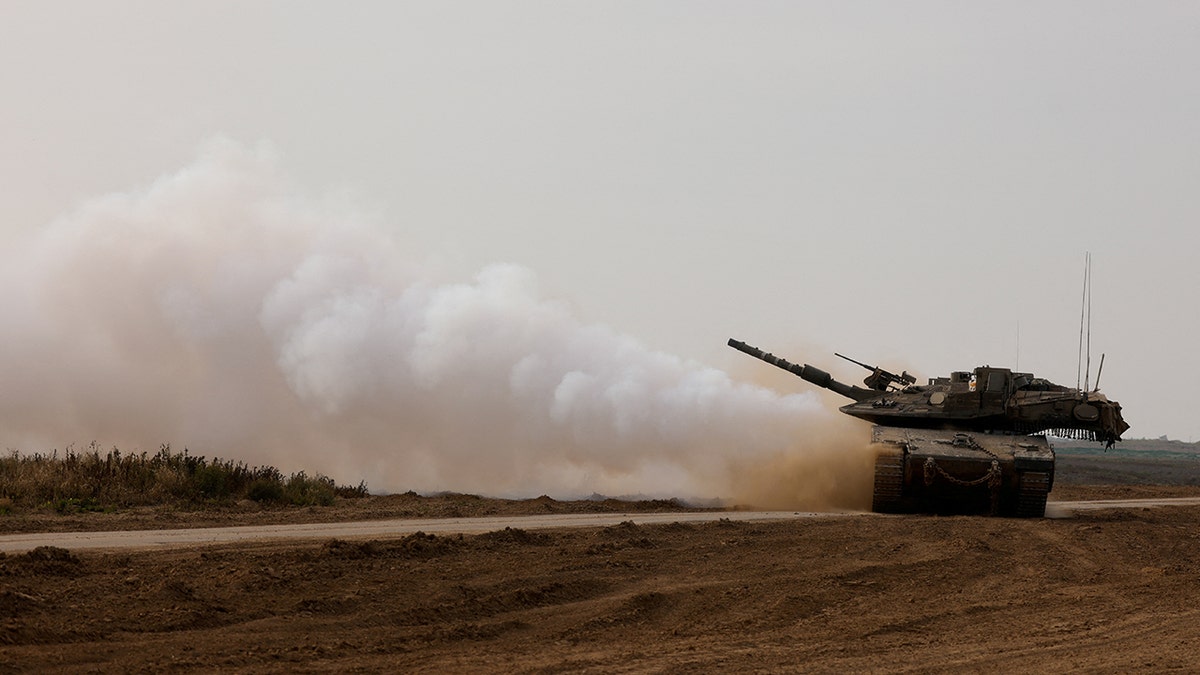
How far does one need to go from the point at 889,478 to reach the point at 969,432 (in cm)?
393

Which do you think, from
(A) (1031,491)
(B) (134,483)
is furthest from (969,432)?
(B) (134,483)

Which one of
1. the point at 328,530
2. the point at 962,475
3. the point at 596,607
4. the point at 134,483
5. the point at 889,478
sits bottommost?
the point at 596,607

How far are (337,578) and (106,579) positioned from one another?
2399mm

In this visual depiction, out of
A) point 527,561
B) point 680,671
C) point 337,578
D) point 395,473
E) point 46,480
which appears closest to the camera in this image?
point 680,671

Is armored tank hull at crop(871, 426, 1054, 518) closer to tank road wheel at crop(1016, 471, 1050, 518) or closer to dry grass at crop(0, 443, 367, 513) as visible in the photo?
tank road wheel at crop(1016, 471, 1050, 518)

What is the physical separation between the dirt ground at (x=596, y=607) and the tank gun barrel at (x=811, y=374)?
12.2 m

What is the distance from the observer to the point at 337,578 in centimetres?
1534

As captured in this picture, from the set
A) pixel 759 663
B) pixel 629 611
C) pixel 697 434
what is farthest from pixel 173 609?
pixel 697 434

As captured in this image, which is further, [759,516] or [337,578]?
[759,516]

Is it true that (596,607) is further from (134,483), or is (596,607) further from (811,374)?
(811,374)

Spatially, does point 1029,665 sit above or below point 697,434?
below

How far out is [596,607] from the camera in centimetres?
1457

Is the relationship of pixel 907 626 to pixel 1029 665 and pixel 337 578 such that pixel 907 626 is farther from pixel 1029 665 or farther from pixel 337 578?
pixel 337 578

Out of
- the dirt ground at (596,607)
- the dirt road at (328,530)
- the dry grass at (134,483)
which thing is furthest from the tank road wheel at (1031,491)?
the dry grass at (134,483)
